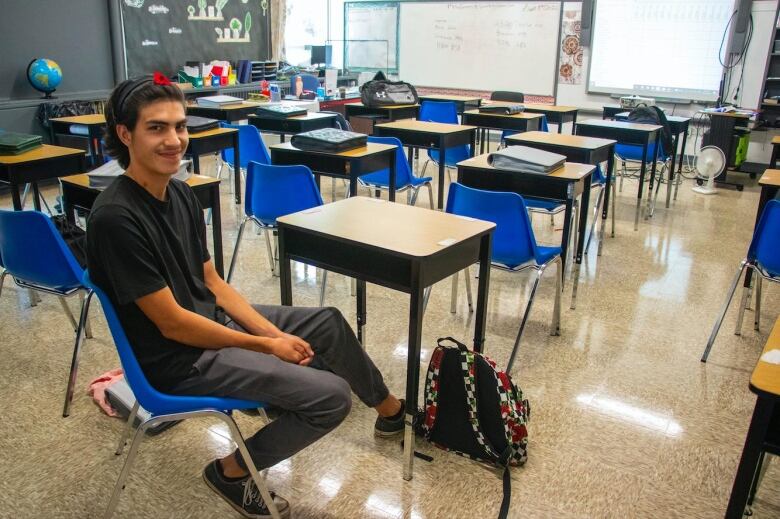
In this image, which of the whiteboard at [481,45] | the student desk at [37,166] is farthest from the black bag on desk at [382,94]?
the student desk at [37,166]

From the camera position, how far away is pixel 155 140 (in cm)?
162

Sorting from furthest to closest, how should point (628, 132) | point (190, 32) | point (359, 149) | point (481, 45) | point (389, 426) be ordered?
point (481, 45), point (190, 32), point (628, 132), point (359, 149), point (389, 426)

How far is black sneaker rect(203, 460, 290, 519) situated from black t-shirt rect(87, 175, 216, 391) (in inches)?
14.9

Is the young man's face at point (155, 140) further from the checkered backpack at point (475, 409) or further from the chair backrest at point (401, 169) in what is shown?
the chair backrest at point (401, 169)

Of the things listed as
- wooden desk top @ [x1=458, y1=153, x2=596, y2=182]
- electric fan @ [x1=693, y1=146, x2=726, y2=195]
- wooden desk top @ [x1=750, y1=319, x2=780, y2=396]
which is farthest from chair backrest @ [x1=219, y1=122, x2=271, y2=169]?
electric fan @ [x1=693, y1=146, x2=726, y2=195]

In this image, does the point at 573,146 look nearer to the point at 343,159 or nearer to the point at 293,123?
the point at 343,159

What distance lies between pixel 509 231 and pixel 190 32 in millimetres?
6527

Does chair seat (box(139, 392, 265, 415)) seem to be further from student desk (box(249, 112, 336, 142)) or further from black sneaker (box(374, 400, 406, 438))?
student desk (box(249, 112, 336, 142))

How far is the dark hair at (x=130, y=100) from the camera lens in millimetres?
1609

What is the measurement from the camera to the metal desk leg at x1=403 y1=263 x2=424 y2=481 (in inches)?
74.1

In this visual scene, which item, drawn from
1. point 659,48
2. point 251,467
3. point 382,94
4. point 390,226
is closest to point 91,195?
point 390,226

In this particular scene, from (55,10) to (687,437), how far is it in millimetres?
6667

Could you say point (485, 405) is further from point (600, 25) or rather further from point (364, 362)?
point (600, 25)

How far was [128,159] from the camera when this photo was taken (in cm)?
170
